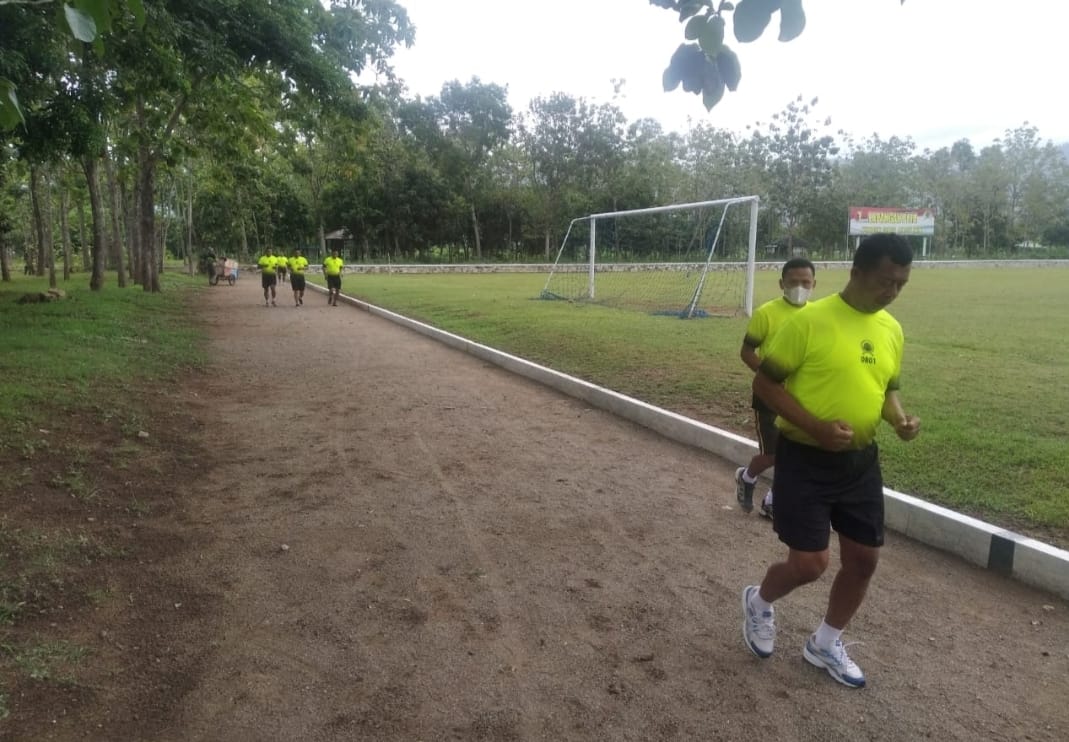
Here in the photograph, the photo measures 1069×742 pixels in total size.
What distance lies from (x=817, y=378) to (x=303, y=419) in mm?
5712

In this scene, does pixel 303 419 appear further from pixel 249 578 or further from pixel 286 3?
pixel 286 3

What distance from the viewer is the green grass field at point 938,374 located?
484 cm

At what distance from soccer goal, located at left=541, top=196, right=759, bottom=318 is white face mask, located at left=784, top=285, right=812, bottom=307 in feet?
38.4

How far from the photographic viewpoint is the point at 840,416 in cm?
265

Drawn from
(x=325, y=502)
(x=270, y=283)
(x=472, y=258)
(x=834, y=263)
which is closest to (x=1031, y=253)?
(x=834, y=263)

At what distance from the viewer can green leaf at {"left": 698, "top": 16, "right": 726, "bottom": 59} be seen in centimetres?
246

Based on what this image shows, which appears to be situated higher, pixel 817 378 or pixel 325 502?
pixel 817 378

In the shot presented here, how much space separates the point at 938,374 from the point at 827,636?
6441mm

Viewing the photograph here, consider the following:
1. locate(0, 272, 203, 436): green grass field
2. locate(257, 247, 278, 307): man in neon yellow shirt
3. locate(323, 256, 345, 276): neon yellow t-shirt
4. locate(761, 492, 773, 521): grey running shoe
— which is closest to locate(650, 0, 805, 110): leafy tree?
locate(761, 492, 773, 521): grey running shoe

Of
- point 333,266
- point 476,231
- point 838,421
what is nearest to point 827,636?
point 838,421

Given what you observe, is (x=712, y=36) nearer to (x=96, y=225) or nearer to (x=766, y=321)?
(x=766, y=321)

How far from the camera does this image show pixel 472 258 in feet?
174

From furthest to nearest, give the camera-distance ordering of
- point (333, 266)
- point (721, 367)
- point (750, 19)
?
point (333, 266)
point (721, 367)
point (750, 19)

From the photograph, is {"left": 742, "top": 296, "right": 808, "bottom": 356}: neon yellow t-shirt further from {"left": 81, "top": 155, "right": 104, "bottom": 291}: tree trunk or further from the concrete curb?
{"left": 81, "top": 155, "right": 104, "bottom": 291}: tree trunk
